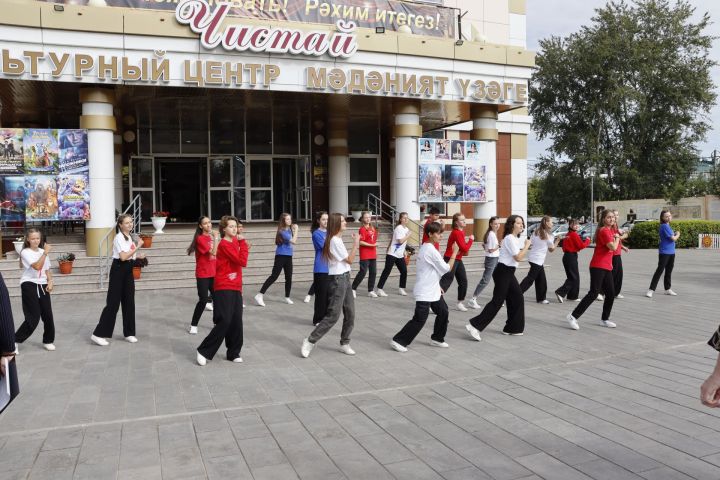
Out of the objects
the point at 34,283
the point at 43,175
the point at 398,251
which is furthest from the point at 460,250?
the point at 43,175

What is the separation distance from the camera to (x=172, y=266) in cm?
1413

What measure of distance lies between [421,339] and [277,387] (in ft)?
9.08

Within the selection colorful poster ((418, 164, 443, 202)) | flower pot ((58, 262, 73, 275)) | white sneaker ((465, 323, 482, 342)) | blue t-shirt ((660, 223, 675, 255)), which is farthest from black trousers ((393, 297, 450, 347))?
colorful poster ((418, 164, 443, 202))

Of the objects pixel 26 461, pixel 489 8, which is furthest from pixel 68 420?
pixel 489 8

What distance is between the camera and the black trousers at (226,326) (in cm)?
700

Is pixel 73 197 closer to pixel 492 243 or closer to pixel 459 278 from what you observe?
pixel 459 278

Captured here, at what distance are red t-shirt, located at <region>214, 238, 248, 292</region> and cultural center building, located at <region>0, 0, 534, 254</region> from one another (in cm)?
801

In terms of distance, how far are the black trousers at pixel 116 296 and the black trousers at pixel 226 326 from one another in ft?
5.74

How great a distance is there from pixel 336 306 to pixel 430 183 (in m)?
9.93

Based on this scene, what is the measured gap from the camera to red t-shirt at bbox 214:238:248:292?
700 centimetres

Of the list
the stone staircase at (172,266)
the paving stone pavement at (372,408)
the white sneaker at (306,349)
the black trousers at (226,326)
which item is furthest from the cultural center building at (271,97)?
the white sneaker at (306,349)

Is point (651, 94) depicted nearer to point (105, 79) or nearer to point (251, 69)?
point (251, 69)

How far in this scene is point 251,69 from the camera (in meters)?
14.2

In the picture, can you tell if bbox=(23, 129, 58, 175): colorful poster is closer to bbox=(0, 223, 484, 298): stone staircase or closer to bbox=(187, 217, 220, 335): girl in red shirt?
bbox=(0, 223, 484, 298): stone staircase
